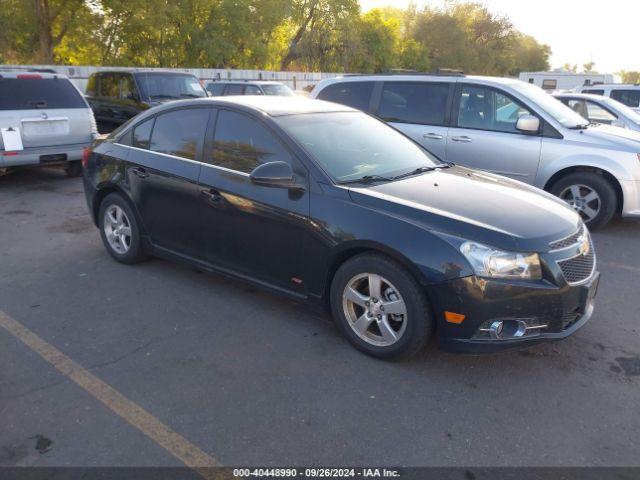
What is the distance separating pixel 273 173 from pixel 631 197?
4811mm

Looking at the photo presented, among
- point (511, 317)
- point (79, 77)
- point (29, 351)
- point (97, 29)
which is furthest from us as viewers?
point (97, 29)

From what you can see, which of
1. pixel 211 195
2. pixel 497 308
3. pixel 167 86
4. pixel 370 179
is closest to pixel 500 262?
pixel 497 308

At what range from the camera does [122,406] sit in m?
3.09

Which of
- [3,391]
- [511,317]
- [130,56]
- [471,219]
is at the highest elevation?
[130,56]

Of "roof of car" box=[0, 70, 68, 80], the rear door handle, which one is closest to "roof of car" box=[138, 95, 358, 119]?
the rear door handle

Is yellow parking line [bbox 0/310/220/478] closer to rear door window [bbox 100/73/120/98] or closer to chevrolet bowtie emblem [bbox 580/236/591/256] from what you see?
chevrolet bowtie emblem [bbox 580/236/591/256]

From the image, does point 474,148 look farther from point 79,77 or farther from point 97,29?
point 97,29

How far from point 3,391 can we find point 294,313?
6.58ft

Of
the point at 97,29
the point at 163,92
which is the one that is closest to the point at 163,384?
the point at 163,92

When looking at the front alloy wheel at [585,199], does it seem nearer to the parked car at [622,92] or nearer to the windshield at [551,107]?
the windshield at [551,107]

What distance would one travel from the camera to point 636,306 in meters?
4.47

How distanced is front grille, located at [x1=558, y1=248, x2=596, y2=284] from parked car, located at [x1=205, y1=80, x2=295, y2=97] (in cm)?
1114

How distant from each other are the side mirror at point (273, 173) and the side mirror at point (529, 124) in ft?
13.4

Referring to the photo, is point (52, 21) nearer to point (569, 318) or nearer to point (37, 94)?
point (37, 94)
